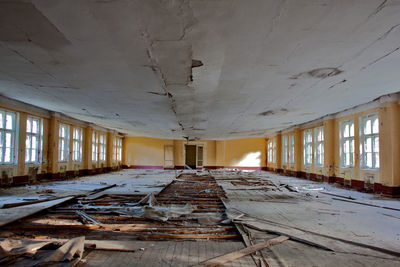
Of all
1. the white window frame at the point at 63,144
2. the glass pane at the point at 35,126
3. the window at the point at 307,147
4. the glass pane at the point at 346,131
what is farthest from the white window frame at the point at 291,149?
the glass pane at the point at 35,126

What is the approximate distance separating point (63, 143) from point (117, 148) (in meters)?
7.80

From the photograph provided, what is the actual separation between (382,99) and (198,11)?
23.9 feet

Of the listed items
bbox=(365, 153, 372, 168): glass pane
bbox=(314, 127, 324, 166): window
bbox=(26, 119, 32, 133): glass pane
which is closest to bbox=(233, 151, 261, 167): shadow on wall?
bbox=(314, 127, 324, 166): window

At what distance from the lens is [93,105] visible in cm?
795

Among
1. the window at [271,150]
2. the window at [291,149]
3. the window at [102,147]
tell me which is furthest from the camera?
the window at [271,150]

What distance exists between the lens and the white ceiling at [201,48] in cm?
268

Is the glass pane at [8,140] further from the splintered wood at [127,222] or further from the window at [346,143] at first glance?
the window at [346,143]

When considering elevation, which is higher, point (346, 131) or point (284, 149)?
point (346, 131)

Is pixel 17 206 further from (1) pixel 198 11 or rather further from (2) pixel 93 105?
(1) pixel 198 11

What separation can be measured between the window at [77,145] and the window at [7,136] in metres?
4.16

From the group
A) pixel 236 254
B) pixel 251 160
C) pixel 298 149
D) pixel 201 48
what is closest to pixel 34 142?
pixel 201 48

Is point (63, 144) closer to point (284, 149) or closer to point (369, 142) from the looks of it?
point (369, 142)

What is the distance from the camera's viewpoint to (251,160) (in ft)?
71.5

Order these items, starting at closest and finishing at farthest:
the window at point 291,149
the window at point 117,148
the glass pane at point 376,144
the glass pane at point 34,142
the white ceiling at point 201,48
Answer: the white ceiling at point 201,48, the glass pane at point 376,144, the glass pane at point 34,142, the window at point 291,149, the window at point 117,148
